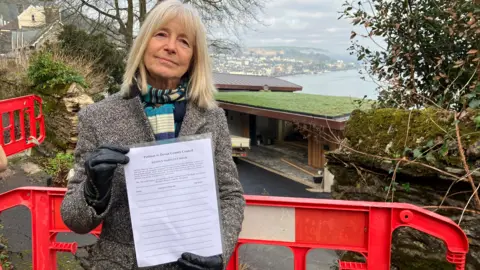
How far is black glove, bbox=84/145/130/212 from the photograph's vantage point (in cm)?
121

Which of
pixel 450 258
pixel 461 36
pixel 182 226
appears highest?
pixel 461 36

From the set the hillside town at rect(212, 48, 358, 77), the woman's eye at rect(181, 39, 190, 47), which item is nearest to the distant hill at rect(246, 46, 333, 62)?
the hillside town at rect(212, 48, 358, 77)

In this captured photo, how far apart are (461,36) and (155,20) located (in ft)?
12.6

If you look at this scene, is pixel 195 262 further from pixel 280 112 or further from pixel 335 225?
pixel 280 112

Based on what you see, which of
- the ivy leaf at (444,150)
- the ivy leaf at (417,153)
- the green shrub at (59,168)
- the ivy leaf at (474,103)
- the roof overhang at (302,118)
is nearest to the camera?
the ivy leaf at (474,103)

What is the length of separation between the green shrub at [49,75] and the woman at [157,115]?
9.05 metres

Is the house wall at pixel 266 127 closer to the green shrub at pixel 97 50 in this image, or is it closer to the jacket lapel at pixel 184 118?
the green shrub at pixel 97 50

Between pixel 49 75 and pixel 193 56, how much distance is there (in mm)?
9496

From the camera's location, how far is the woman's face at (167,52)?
1.50 metres

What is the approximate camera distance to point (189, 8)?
1557mm

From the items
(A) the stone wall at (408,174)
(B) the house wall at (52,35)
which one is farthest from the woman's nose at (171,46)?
(B) the house wall at (52,35)

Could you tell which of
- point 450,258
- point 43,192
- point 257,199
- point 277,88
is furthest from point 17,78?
point 277,88

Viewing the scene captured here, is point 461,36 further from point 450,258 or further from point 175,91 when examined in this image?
point 175,91

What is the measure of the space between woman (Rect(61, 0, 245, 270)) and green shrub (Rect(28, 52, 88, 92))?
9.05 m
